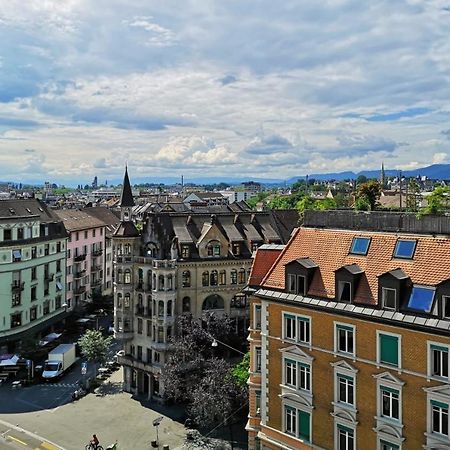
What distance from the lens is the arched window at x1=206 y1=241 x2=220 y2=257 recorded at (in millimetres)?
58312

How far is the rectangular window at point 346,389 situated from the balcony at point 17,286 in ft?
170

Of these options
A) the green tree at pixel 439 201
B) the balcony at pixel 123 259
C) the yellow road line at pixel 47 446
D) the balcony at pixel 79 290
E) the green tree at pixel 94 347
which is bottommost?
the yellow road line at pixel 47 446

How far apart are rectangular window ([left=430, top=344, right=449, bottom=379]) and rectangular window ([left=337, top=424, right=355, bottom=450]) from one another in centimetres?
641

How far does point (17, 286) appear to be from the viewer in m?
69.4

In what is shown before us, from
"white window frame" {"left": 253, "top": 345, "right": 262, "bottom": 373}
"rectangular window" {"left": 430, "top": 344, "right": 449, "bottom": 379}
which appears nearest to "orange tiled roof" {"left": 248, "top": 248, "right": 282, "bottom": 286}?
"white window frame" {"left": 253, "top": 345, "right": 262, "bottom": 373}

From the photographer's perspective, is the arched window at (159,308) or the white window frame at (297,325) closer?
the white window frame at (297,325)

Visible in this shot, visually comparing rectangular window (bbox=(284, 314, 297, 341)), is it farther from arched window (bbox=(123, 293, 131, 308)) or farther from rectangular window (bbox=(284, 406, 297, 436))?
arched window (bbox=(123, 293, 131, 308))

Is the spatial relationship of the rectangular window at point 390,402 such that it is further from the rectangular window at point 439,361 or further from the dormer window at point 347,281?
the dormer window at point 347,281

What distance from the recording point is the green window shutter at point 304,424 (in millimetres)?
31067

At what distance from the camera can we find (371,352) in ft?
90.8

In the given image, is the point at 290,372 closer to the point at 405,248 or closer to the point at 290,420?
the point at 290,420

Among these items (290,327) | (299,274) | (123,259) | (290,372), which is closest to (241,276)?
(123,259)

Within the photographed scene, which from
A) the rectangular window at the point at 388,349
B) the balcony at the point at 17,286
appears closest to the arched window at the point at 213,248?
the balcony at the point at 17,286

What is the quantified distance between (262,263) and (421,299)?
41.8 feet
